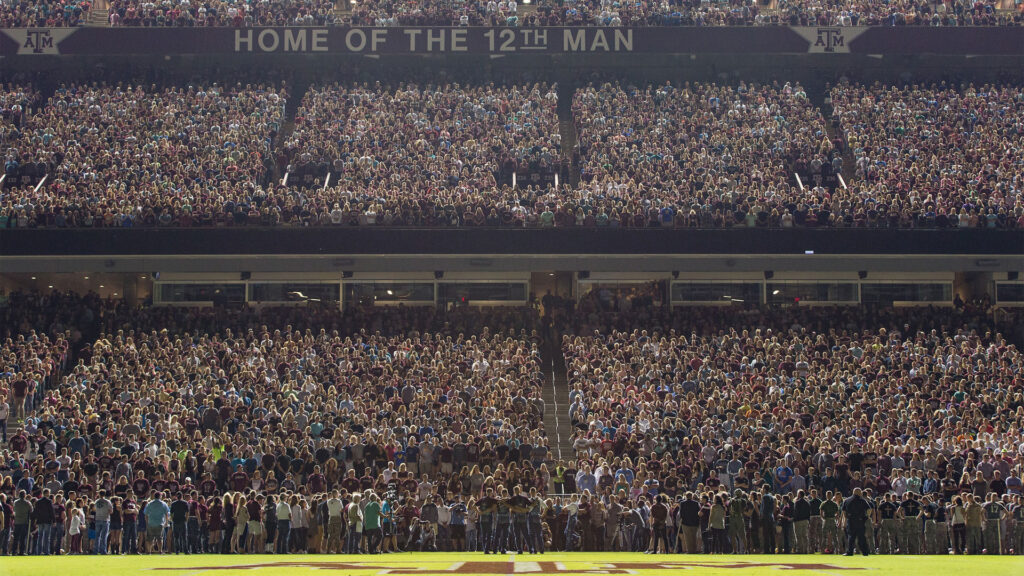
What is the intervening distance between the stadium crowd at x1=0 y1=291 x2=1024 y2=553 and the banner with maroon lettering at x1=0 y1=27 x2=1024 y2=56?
1764 centimetres

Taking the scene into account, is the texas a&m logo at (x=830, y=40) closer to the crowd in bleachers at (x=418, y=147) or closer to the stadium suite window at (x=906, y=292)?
the crowd in bleachers at (x=418, y=147)

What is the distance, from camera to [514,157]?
44000mm

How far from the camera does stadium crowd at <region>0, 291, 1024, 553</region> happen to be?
2167 cm

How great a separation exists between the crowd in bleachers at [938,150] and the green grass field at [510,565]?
20848mm

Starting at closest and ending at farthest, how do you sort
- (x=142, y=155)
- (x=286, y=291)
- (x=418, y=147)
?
(x=286, y=291) → (x=142, y=155) → (x=418, y=147)

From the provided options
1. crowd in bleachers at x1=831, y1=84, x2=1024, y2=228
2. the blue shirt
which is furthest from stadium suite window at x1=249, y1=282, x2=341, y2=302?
the blue shirt

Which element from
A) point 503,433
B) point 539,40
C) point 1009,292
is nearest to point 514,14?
point 539,40

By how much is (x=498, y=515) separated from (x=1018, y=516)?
30.0 feet

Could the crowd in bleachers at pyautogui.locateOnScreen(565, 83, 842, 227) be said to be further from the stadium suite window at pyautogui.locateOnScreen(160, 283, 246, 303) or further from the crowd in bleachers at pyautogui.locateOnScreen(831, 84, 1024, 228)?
the stadium suite window at pyautogui.locateOnScreen(160, 283, 246, 303)

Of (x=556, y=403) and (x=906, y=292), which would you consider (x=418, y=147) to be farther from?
(x=906, y=292)

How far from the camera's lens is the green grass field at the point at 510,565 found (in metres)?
15.7

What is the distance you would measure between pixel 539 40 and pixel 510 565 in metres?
38.0

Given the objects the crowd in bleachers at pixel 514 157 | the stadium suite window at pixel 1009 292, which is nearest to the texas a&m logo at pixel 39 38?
the crowd in bleachers at pixel 514 157

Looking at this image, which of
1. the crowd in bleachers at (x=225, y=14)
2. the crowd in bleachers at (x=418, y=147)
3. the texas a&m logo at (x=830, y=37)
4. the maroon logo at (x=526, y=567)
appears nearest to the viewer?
the maroon logo at (x=526, y=567)
